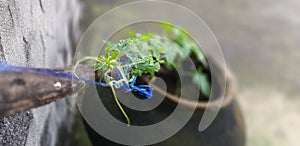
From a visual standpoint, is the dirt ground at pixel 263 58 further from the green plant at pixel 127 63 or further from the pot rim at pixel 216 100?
the green plant at pixel 127 63

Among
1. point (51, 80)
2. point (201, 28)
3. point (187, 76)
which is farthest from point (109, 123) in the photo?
point (201, 28)

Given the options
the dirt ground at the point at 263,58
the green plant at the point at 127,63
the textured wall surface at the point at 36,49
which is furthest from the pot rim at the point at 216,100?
the dirt ground at the point at 263,58

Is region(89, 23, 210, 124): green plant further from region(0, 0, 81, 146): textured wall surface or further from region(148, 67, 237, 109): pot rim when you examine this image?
region(0, 0, 81, 146): textured wall surface

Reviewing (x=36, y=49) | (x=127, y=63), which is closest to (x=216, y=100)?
(x=127, y=63)

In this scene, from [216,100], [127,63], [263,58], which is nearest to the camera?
[127,63]

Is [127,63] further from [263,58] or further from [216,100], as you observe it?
[263,58]

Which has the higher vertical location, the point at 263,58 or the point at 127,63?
the point at 263,58

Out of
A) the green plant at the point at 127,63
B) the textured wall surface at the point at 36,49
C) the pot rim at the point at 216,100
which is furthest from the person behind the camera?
the pot rim at the point at 216,100

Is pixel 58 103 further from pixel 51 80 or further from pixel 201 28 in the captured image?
pixel 201 28
